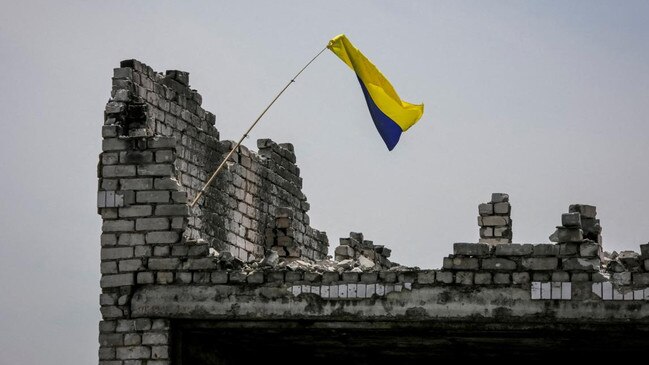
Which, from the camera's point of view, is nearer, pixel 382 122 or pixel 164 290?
pixel 164 290

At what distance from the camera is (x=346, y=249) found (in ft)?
90.0

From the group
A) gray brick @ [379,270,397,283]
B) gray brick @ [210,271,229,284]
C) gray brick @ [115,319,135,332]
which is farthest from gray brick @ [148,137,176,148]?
gray brick @ [379,270,397,283]

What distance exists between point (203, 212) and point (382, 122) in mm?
2573

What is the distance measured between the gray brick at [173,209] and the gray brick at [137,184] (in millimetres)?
259

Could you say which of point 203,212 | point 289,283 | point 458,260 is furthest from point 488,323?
point 203,212

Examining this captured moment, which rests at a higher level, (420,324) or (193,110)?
(193,110)

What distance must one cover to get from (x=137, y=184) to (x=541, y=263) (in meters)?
4.57

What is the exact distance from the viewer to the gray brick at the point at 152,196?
24344 mm

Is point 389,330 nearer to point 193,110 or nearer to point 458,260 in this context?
point 458,260


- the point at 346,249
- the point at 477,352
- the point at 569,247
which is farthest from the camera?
the point at 346,249

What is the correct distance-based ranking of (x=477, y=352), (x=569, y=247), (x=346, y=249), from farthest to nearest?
(x=346, y=249)
(x=477, y=352)
(x=569, y=247)

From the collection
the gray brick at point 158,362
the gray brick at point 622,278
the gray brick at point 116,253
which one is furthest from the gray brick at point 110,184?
the gray brick at point 622,278

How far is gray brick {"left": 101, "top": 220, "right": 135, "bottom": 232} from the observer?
80.1 ft

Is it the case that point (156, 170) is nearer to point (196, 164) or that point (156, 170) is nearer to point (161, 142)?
point (161, 142)
